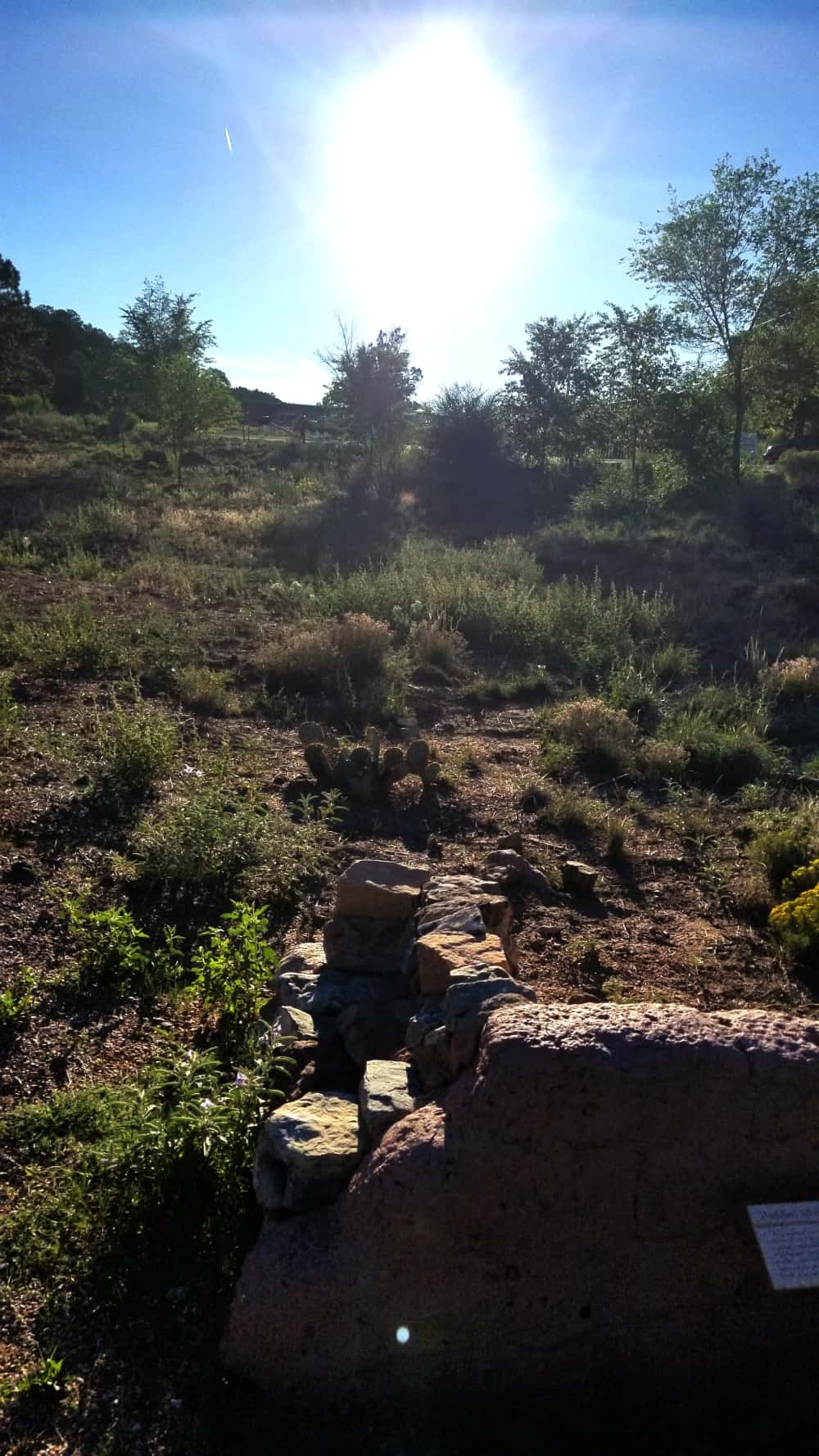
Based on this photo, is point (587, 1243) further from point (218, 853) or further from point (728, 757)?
point (728, 757)

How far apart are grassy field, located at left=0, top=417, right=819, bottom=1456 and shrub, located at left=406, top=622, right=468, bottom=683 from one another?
4cm

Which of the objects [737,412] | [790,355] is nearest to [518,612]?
[737,412]

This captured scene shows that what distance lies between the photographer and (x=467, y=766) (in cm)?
657

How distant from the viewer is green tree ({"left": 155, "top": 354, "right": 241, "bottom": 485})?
25312 millimetres

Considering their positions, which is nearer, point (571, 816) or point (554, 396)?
point (571, 816)

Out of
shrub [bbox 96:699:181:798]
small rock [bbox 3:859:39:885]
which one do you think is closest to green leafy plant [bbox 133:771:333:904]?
shrub [bbox 96:699:181:798]

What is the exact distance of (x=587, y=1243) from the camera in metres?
2.08

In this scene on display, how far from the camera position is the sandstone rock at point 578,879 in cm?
477

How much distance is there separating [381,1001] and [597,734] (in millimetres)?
3967

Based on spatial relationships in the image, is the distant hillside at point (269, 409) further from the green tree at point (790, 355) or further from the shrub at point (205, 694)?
the shrub at point (205, 694)

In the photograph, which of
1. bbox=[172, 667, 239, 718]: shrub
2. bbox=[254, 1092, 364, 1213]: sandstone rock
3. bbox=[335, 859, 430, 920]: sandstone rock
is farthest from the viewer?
bbox=[172, 667, 239, 718]: shrub

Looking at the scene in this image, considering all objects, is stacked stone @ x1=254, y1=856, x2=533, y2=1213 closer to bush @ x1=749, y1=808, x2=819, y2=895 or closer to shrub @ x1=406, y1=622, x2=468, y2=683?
bush @ x1=749, y1=808, x2=819, y2=895

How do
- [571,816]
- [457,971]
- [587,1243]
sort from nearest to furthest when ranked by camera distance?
1. [587,1243]
2. [457,971]
3. [571,816]

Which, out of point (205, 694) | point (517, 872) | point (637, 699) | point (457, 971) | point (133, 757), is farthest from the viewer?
point (637, 699)
